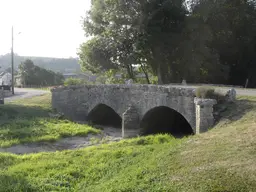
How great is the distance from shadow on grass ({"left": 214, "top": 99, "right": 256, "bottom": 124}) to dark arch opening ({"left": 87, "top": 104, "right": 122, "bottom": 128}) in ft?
37.5

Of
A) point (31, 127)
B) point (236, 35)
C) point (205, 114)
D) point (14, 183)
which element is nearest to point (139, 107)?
point (31, 127)

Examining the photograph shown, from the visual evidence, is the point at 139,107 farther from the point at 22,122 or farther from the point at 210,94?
the point at 22,122

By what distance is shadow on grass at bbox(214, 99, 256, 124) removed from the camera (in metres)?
10.8

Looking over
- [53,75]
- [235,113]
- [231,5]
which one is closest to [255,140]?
[235,113]

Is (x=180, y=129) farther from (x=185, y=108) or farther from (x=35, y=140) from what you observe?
(x=35, y=140)

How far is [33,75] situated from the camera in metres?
53.0

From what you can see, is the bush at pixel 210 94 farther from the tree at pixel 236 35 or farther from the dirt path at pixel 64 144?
the tree at pixel 236 35

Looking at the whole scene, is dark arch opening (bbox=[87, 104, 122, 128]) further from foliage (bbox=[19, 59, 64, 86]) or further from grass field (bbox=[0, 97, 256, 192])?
foliage (bbox=[19, 59, 64, 86])

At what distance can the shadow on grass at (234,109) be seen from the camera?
35.3 feet

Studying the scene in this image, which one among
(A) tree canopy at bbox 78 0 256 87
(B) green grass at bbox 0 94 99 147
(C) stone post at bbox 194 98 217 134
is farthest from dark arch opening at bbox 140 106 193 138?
(A) tree canopy at bbox 78 0 256 87

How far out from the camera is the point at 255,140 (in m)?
7.59

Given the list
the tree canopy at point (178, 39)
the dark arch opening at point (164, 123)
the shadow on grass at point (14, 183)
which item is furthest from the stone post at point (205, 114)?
the tree canopy at point (178, 39)

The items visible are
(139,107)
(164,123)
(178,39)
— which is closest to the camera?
(139,107)

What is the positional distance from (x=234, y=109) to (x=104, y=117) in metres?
13.4
